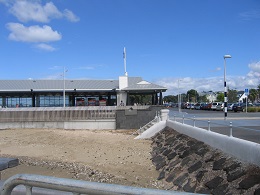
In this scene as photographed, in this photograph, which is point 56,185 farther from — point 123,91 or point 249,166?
point 123,91

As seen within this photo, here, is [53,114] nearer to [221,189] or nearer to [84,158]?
[84,158]

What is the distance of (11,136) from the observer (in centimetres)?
2717

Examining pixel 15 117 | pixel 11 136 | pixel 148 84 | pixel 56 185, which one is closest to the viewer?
pixel 56 185

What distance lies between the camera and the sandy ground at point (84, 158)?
494 inches

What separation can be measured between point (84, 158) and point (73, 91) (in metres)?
37.2

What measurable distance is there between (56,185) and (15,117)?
3323 centimetres

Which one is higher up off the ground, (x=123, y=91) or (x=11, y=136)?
(x=123, y=91)

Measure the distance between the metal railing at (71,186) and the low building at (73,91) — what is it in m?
45.6

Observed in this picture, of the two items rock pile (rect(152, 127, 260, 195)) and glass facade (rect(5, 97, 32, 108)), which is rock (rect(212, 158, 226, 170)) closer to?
rock pile (rect(152, 127, 260, 195))

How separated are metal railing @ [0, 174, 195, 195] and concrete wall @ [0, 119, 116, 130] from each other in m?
31.4

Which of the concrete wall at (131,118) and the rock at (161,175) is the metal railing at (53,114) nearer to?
the concrete wall at (131,118)

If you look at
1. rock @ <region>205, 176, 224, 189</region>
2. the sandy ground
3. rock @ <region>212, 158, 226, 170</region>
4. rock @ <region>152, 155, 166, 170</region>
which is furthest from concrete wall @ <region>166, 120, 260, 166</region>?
the sandy ground

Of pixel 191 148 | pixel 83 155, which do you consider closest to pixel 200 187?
pixel 191 148

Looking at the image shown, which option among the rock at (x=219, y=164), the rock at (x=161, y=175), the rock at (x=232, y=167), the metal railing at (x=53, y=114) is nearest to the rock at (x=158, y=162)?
the rock at (x=161, y=175)
